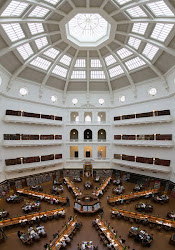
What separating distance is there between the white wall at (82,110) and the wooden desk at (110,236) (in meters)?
12.3

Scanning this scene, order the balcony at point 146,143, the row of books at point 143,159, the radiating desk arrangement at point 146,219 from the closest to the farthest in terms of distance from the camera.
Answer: the radiating desk arrangement at point 146,219, the balcony at point 146,143, the row of books at point 143,159

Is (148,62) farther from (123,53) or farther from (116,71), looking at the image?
(116,71)

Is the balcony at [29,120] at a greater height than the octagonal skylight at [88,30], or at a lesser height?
lesser

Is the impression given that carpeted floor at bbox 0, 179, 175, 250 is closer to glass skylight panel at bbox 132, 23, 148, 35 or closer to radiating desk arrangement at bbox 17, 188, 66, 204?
radiating desk arrangement at bbox 17, 188, 66, 204

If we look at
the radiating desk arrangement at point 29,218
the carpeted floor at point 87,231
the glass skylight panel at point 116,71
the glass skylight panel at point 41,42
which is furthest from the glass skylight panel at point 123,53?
the radiating desk arrangement at point 29,218

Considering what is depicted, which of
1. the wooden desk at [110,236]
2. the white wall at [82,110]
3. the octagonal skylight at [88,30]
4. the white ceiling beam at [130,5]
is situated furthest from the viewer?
the white wall at [82,110]

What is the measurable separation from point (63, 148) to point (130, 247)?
18.4m

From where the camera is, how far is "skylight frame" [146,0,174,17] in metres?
14.1

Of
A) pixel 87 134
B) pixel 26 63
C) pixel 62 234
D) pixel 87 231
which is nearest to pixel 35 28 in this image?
pixel 26 63

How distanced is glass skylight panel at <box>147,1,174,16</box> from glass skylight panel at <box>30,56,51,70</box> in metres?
14.8

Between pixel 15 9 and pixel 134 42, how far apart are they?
14.0 m

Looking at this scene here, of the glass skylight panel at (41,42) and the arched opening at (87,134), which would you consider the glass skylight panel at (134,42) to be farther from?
the arched opening at (87,134)

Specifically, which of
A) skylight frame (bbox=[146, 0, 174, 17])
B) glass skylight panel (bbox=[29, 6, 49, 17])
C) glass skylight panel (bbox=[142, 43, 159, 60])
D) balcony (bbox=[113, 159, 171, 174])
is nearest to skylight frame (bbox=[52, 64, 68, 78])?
glass skylight panel (bbox=[29, 6, 49, 17])

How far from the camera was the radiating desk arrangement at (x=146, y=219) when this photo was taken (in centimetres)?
1377
